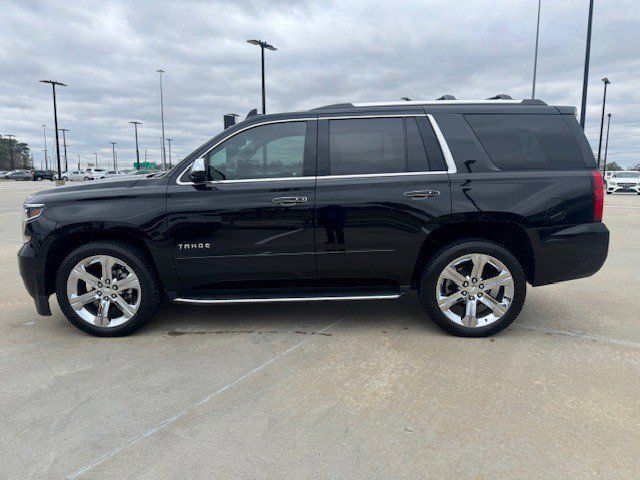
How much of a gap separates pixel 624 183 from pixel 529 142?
24454 millimetres

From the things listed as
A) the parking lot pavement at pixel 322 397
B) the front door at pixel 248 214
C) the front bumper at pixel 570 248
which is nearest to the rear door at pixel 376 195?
the front door at pixel 248 214

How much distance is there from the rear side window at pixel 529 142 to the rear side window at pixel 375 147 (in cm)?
54

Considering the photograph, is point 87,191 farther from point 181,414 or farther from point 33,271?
point 181,414

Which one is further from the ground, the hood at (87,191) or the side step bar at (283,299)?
the hood at (87,191)

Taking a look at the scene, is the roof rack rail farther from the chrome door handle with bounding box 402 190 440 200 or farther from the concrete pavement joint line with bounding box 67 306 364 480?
the concrete pavement joint line with bounding box 67 306 364 480

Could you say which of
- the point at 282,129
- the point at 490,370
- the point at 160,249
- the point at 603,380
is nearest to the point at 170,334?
the point at 160,249

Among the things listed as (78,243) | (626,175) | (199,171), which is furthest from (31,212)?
(626,175)

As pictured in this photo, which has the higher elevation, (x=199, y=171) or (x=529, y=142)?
(x=529, y=142)

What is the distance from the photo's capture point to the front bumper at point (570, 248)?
3.78m

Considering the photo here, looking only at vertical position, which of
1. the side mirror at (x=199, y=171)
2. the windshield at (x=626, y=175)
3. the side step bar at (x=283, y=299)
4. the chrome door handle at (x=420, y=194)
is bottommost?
the side step bar at (x=283, y=299)

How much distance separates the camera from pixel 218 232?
3.79 m

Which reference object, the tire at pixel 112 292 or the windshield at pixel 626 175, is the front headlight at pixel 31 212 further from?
the windshield at pixel 626 175

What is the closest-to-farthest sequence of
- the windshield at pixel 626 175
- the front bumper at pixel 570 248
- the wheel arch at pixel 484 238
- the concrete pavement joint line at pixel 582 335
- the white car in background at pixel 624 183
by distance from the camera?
the concrete pavement joint line at pixel 582 335 → the front bumper at pixel 570 248 → the wheel arch at pixel 484 238 → the white car in background at pixel 624 183 → the windshield at pixel 626 175

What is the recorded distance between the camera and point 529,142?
384 centimetres
